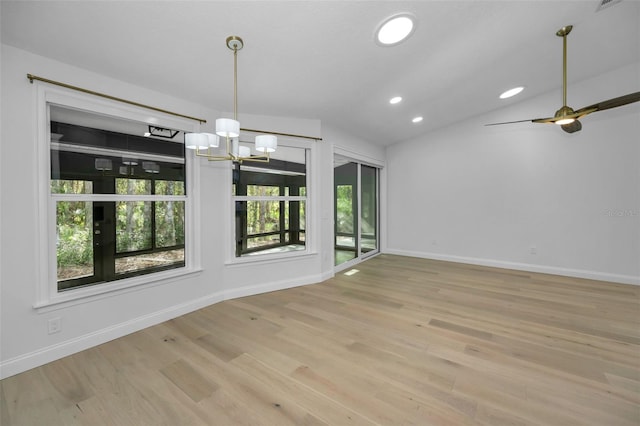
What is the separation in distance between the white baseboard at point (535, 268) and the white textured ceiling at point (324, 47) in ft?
10.5

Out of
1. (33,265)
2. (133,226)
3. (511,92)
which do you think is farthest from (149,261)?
(511,92)

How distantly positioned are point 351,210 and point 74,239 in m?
4.30

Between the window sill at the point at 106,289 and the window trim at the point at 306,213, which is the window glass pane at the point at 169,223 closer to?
the window sill at the point at 106,289

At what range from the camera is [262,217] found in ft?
12.8

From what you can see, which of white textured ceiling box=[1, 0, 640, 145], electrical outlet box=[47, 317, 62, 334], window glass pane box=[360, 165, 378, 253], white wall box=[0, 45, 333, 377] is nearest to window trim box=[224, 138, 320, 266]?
white wall box=[0, 45, 333, 377]

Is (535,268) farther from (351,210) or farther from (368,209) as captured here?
(351,210)

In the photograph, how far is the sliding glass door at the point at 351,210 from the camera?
5.13 meters

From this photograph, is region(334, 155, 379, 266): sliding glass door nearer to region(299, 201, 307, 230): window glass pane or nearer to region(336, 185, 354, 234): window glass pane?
region(336, 185, 354, 234): window glass pane

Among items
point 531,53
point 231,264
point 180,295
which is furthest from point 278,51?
point 531,53

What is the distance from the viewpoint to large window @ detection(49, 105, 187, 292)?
2346 mm

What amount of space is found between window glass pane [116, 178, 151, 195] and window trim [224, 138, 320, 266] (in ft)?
3.05

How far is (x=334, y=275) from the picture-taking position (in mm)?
4621

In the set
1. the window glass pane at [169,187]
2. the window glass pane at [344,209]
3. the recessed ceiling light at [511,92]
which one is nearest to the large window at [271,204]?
the window glass pane at [169,187]

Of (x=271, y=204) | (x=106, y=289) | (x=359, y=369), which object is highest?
(x=271, y=204)
